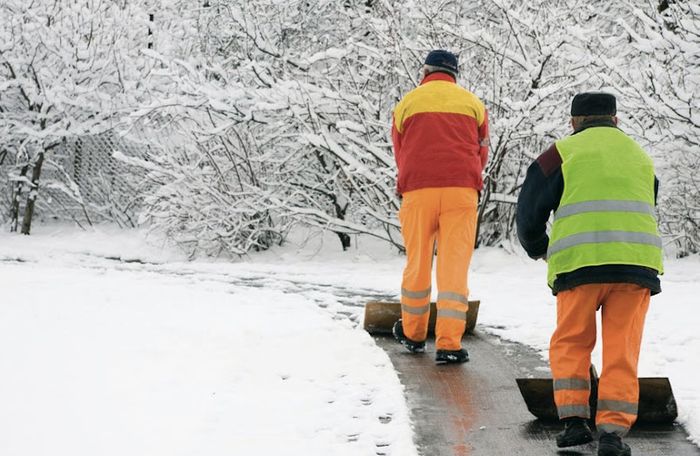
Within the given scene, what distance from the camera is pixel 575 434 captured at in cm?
365

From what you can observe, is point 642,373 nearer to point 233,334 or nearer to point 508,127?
point 233,334

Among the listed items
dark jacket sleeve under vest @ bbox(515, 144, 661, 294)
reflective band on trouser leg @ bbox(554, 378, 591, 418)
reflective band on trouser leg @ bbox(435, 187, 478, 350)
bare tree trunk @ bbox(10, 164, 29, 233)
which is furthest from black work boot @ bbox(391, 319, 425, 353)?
bare tree trunk @ bbox(10, 164, 29, 233)

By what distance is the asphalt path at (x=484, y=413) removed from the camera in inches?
147

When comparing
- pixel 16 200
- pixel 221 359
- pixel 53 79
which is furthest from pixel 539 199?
pixel 16 200

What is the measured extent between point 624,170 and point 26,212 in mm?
15718

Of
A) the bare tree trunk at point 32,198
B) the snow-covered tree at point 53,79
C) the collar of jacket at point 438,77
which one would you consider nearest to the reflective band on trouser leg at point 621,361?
the collar of jacket at point 438,77

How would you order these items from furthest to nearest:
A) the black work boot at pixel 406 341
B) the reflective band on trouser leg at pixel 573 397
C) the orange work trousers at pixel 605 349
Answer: the black work boot at pixel 406 341 → the reflective band on trouser leg at pixel 573 397 → the orange work trousers at pixel 605 349

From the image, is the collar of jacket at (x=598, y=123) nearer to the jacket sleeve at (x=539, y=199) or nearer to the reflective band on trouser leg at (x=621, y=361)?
the jacket sleeve at (x=539, y=199)

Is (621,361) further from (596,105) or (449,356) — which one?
(449,356)

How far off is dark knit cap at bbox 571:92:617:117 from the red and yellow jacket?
1.50m

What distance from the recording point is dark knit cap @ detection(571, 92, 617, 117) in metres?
3.81

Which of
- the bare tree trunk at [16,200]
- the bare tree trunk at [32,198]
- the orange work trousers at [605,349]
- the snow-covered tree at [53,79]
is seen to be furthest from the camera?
the bare tree trunk at [16,200]

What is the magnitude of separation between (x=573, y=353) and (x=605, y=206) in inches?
25.2

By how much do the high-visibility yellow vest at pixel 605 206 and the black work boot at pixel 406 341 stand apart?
79.0 inches
